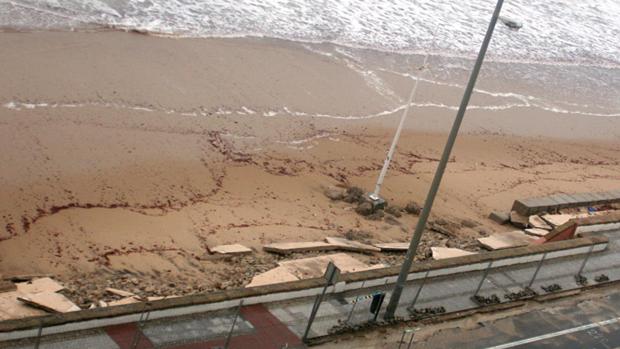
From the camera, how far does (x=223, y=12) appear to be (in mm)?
31875

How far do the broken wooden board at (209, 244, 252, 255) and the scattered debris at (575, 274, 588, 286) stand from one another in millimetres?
6902

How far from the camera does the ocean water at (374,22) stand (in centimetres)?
2836

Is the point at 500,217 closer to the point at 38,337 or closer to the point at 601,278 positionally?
the point at 601,278

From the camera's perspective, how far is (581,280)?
18.9 m

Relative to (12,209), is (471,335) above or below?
above

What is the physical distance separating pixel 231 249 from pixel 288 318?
3418mm

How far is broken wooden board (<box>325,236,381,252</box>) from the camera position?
19.2 meters

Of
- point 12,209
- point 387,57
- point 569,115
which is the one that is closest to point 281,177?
point 12,209

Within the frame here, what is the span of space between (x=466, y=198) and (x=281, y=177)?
5123 millimetres

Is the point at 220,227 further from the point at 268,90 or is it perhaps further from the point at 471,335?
the point at 268,90

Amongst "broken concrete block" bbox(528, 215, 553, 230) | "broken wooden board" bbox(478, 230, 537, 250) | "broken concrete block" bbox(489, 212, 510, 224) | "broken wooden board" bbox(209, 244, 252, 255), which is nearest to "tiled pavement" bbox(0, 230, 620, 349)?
"broken wooden board" bbox(478, 230, 537, 250)

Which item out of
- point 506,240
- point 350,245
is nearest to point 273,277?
point 350,245

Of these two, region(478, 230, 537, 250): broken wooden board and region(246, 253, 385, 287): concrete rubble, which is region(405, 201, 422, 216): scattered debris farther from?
region(246, 253, 385, 287): concrete rubble

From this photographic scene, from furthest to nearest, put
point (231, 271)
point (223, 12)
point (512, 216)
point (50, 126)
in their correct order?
point (223, 12) → point (512, 216) → point (50, 126) → point (231, 271)
